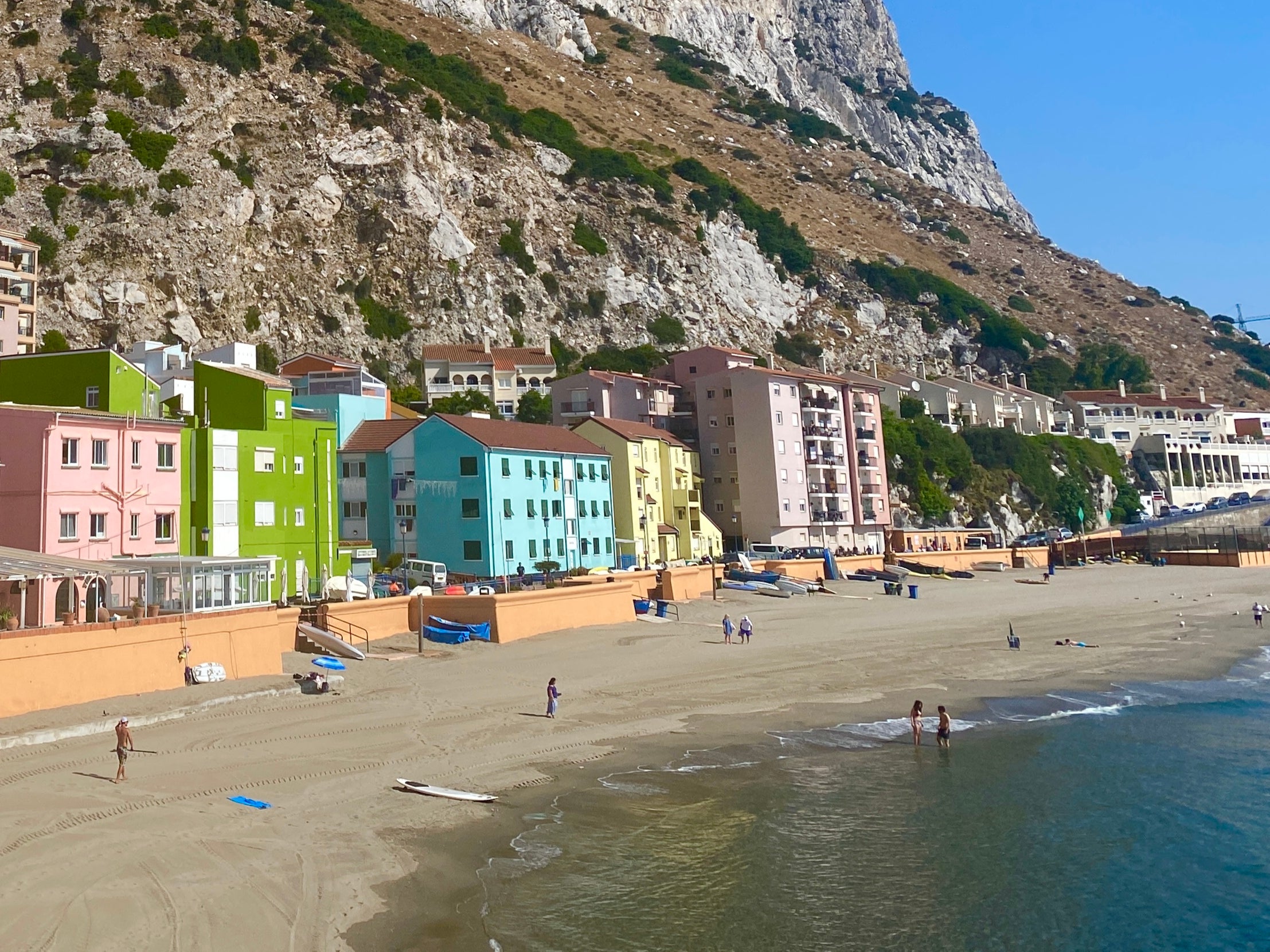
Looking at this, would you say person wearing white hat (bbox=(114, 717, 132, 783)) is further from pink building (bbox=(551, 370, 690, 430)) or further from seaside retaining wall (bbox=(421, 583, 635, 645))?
pink building (bbox=(551, 370, 690, 430))

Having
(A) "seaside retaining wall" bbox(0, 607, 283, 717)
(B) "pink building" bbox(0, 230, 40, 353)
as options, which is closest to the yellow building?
(A) "seaside retaining wall" bbox(0, 607, 283, 717)

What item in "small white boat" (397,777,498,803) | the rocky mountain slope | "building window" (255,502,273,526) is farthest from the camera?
the rocky mountain slope

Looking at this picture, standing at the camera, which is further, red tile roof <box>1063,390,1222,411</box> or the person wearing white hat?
red tile roof <box>1063,390,1222,411</box>

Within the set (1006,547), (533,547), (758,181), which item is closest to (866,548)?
(1006,547)

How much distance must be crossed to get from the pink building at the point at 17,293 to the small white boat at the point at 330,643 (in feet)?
171

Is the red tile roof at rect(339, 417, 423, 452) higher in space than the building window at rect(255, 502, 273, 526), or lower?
higher

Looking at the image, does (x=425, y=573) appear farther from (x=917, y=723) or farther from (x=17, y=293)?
(x=17, y=293)

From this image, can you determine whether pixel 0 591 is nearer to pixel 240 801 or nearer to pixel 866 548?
pixel 240 801

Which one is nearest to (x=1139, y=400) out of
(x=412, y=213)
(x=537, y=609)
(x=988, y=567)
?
(x=988, y=567)

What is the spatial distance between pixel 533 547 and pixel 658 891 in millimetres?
43962

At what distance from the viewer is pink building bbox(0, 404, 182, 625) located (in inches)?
1479

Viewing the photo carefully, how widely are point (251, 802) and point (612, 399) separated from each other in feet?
219

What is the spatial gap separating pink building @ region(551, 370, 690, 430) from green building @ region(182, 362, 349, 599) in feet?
110

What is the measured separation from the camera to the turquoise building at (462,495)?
58094 mm
